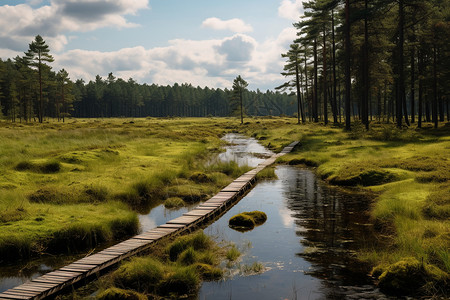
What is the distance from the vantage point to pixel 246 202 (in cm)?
1498

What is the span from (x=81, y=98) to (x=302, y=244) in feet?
417

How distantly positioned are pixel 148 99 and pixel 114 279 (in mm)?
149014

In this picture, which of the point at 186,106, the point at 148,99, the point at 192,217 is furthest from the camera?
the point at 186,106

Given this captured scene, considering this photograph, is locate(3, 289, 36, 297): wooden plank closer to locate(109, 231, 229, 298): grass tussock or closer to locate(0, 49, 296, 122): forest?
locate(109, 231, 229, 298): grass tussock

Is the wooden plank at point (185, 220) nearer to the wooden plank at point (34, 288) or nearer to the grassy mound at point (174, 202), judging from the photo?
the grassy mound at point (174, 202)

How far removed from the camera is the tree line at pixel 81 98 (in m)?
74.8

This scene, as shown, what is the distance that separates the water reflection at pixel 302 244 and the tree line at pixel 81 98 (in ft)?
205

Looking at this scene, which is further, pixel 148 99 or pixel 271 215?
pixel 148 99

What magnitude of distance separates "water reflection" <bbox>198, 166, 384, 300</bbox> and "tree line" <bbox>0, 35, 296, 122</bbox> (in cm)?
6236

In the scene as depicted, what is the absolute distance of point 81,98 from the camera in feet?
410

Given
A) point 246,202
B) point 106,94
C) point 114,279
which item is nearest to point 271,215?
point 246,202

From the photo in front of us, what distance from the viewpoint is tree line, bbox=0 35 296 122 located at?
74750 millimetres

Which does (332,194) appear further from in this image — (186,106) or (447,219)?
(186,106)

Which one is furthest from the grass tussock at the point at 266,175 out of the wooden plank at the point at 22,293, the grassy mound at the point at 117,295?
the wooden plank at the point at 22,293
